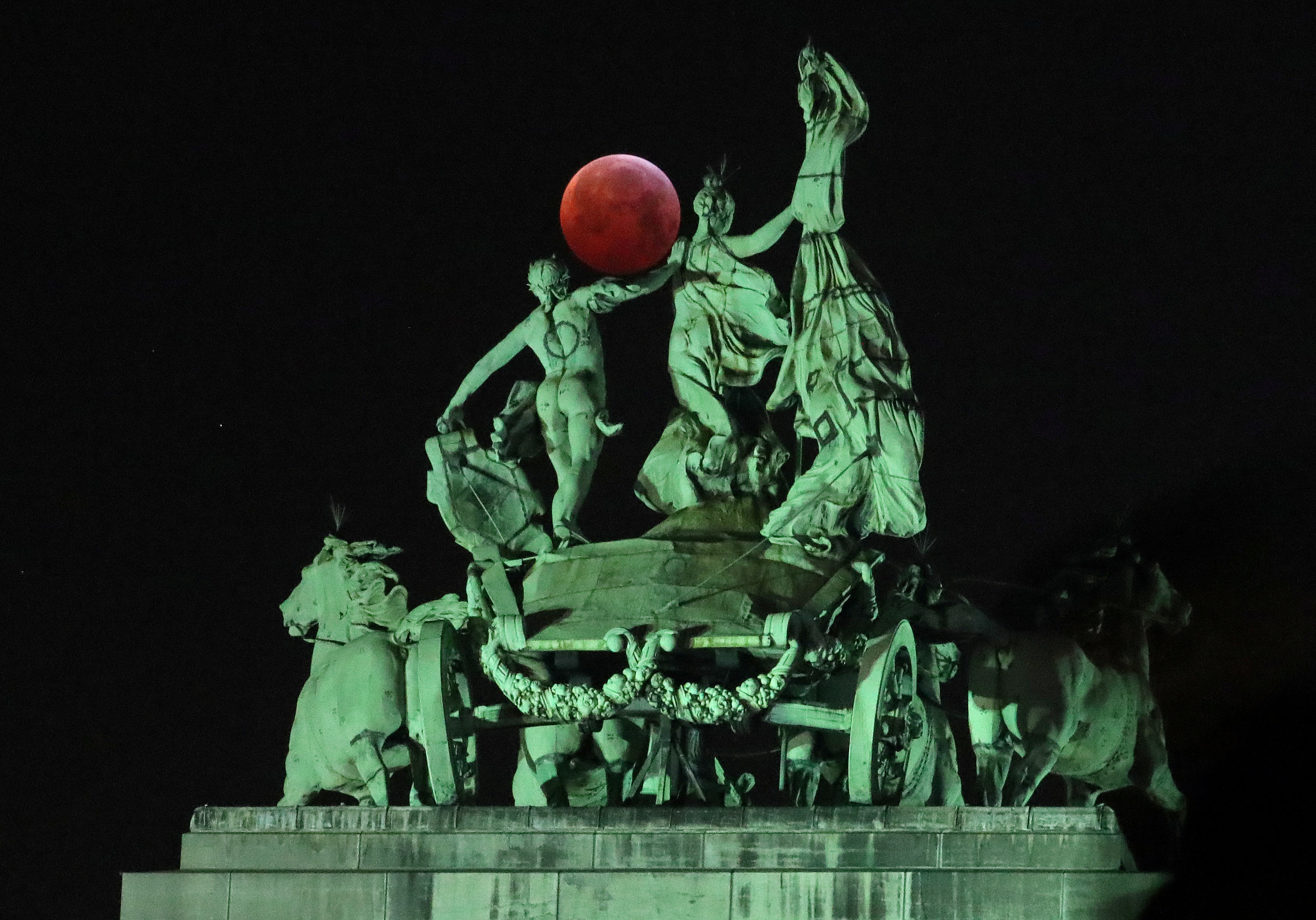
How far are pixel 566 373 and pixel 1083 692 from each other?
423cm

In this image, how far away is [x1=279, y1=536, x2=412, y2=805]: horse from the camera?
23.7 meters

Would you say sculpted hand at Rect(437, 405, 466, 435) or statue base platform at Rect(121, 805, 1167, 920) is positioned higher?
sculpted hand at Rect(437, 405, 466, 435)

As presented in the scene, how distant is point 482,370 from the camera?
2428 cm

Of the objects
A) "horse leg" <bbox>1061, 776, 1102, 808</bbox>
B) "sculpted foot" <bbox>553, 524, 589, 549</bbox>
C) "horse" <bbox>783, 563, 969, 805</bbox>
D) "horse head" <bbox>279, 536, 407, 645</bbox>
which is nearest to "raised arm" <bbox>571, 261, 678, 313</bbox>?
"sculpted foot" <bbox>553, 524, 589, 549</bbox>

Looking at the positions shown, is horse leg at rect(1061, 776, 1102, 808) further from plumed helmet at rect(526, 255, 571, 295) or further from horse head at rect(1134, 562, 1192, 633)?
plumed helmet at rect(526, 255, 571, 295)


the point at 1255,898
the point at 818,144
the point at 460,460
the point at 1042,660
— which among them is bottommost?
the point at 1255,898

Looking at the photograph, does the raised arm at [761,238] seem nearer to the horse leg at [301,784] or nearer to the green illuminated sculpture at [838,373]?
the green illuminated sculpture at [838,373]

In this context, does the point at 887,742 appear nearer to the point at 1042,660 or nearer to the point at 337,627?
the point at 1042,660

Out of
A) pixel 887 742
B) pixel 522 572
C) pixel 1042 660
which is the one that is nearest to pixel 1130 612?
pixel 1042 660

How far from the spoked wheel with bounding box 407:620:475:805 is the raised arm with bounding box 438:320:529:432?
5.10 feet

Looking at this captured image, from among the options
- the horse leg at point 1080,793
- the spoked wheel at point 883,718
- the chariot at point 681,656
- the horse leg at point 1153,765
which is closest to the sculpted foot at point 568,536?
the chariot at point 681,656

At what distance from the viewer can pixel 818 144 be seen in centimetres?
2325

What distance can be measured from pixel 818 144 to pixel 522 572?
3585 mm

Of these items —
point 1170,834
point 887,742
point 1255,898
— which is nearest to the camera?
point 1255,898
